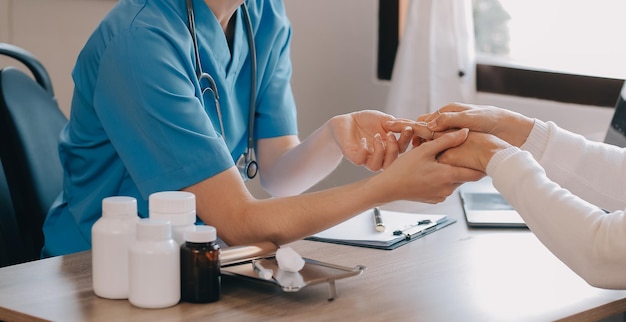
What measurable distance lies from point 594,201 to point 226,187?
636 millimetres

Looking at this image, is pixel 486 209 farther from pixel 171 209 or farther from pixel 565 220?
pixel 171 209

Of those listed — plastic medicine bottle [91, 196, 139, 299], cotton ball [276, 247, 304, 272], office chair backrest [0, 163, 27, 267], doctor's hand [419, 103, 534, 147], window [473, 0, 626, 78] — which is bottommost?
office chair backrest [0, 163, 27, 267]

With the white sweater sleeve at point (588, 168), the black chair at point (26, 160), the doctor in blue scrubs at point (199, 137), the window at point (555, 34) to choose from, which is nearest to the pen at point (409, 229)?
the doctor in blue scrubs at point (199, 137)

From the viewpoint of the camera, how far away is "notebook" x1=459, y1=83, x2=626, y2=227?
1690mm

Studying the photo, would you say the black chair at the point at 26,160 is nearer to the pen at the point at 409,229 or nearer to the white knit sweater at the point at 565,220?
the pen at the point at 409,229

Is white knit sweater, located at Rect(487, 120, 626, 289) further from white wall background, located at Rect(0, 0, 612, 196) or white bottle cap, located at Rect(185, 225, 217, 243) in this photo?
white wall background, located at Rect(0, 0, 612, 196)

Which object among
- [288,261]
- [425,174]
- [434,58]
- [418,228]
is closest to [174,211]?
[288,261]

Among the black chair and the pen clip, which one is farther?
the black chair

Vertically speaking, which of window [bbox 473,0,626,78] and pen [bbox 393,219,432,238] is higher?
window [bbox 473,0,626,78]

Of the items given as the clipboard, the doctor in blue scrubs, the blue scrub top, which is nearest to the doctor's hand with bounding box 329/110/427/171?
the doctor in blue scrubs

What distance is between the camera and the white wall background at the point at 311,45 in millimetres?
2744

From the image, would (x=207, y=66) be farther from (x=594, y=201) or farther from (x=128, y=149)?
(x=594, y=201)

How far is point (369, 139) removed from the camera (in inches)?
67.2

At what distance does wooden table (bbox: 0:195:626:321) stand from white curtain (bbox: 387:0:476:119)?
1.03 meters
